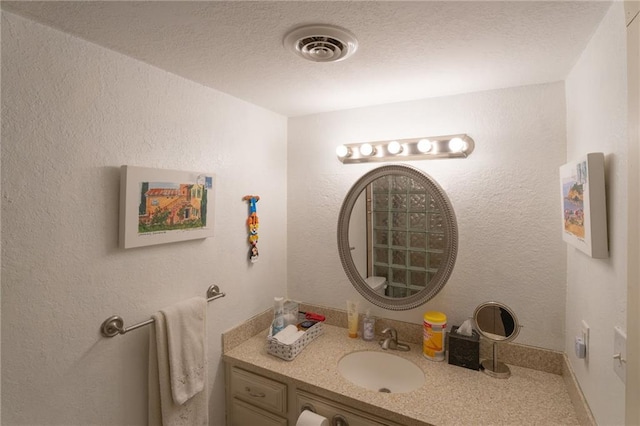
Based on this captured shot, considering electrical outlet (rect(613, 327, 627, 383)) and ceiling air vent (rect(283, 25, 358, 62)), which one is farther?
ceiling air vent (rect(283, 25, 358, 62))

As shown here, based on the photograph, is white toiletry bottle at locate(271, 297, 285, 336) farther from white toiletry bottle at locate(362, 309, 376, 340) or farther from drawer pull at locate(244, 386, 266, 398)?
→ white toiletry bottle at locate(362, 309, 376, 340)

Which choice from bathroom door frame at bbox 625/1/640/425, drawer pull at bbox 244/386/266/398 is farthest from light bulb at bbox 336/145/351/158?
drawer pull at bbox 244/386/266/398

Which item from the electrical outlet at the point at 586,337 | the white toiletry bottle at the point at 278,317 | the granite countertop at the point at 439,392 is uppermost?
the electrical outlet at the point at 586,337

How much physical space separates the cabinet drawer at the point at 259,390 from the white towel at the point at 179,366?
0.61 feet

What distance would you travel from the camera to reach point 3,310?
820 mm

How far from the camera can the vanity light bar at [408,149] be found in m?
1.42

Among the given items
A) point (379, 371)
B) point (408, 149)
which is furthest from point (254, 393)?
point (408, 149)

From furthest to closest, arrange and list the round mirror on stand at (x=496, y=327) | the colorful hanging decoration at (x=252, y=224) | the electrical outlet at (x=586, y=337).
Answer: the colorful hanging decoration at (x=252, y=224), the round mirror on stand at (x=496, y=327), the electrical outlet at (x=586, y=337)

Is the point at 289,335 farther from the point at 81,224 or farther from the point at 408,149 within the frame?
the point at 408,149

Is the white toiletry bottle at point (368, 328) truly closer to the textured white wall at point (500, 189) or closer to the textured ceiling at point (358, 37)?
the textured white wall at point (500, 189)

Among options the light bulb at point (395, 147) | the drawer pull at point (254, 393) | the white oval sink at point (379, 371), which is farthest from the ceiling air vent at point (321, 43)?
the drawer pull at point (254, 393)

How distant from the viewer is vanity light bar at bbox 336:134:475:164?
1.42m

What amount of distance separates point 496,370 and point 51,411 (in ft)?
5.25

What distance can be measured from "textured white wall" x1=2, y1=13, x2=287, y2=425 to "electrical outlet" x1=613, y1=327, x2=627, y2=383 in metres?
1.40
